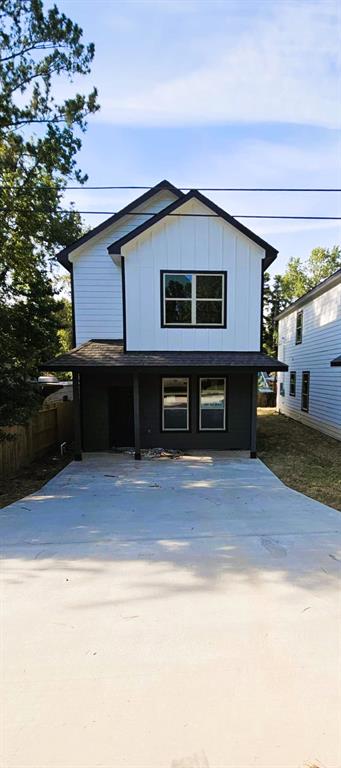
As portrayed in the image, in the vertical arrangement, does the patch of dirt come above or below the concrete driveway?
below

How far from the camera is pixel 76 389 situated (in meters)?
9.98

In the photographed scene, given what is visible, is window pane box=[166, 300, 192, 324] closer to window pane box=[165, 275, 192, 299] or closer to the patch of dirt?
window pane box=[165, 275, 192, 299]

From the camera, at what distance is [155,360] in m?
9.72

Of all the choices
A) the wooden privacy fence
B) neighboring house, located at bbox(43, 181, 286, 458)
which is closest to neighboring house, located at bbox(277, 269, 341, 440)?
neighboring house, located at bbox(43, 181, 286, 458)

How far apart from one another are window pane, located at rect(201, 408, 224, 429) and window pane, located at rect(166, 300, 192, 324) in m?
2.78

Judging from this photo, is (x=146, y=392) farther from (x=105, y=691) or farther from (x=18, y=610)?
(x=105, y=691)

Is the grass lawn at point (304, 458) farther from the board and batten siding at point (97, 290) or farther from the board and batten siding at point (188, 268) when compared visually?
the board and batten siding at point (97, 290)

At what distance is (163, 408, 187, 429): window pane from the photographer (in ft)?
36.1

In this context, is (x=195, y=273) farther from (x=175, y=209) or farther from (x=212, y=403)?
(x=212, y=403)

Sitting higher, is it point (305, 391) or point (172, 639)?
point (305, 391)

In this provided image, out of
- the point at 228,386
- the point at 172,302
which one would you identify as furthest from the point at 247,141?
the point at 228,386

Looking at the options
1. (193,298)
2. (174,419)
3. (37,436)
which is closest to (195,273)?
(193,298)

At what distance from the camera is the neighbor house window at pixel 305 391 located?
16.5m

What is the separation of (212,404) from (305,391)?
25.5ft
